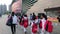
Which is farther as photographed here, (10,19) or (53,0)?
(53,0)

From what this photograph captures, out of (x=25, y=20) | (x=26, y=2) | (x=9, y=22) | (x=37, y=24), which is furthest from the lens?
(x=26, y=2)

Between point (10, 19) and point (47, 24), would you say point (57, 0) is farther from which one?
point (47, 24)

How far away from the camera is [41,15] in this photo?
10461 millimetres

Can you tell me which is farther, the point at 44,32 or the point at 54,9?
the point at 54,9

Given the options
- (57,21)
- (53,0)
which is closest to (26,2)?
(53,0)

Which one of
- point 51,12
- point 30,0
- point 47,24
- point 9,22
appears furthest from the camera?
point 30,0

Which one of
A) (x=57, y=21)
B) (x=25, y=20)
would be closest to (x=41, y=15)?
(x=25, y=20)

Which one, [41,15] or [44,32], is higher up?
[41,15]

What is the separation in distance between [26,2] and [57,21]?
4402 centimetres

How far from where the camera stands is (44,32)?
35.2 ft

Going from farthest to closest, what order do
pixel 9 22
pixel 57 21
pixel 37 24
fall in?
1. pixel 57 21
2. pixel 9 22
3. pixel 37 24

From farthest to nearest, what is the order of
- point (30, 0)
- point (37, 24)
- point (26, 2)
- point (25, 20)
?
point (26, 2) < point (30, 0) < point (25, 20) < point (37, 24)

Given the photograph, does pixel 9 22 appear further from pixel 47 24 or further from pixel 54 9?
pixel 54 9

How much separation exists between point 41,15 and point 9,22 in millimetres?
4146
